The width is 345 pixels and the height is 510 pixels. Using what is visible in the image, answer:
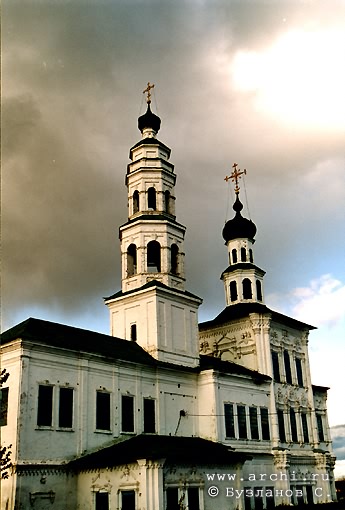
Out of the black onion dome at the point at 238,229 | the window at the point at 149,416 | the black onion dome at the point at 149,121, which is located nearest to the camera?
the window at the point at 149,416

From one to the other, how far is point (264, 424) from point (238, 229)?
16564 millimetres

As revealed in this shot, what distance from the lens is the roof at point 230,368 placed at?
116 feet

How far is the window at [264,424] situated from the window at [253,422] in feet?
2.36

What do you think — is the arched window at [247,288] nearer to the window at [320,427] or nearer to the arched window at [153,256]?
the window at [320,427]

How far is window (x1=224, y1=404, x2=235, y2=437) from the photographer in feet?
113

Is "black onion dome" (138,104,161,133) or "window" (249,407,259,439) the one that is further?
"black onion dome" (138,104,161,133)

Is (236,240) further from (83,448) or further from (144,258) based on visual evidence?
(83,448)

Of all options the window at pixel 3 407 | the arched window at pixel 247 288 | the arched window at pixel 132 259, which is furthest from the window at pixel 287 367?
the window at pixel 3 407

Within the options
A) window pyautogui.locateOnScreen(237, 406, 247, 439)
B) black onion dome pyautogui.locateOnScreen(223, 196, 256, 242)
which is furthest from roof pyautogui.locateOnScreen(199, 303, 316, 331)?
window pyautogui.locateOnScreen(237, 406, 247, 439)

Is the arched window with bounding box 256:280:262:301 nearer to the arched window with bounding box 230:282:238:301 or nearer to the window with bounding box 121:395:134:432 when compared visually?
the arched window with bounding box 230:282:238:301

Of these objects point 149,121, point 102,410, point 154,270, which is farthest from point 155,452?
point 149,121

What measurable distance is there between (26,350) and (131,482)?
7126mm

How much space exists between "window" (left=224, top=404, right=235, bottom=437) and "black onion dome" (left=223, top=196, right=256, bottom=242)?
666 inches

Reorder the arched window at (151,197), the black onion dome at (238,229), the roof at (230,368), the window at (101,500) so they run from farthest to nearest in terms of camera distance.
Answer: the black onion dome at (238,229), the arched window at (151,197), the roof at (230,368), the window at (101,500)
